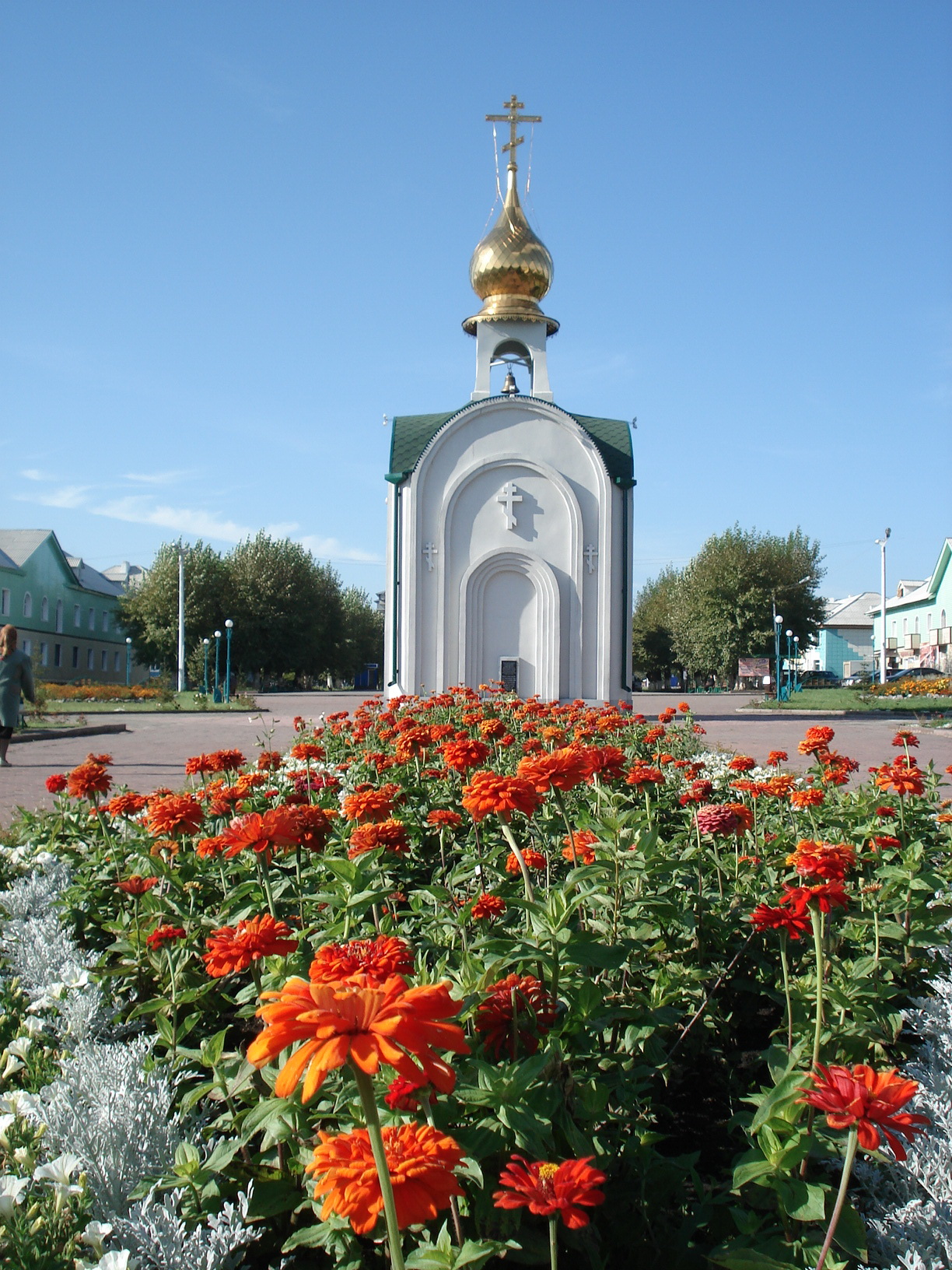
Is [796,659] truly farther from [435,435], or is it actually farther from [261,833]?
[261,833]

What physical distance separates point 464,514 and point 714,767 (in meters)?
12.1

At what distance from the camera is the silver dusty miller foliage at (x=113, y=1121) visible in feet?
6.17

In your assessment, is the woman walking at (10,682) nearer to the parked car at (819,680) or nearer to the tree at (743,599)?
the tree at (743,599)

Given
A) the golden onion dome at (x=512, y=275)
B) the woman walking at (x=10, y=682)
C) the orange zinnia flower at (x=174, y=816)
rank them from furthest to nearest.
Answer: the golden onion dome at (x=512, y=275)
the woman walking at (x=10, y=682)
the orange zinnia flower at (x=174, y=816)

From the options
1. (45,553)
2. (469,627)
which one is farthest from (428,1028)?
(45,553)

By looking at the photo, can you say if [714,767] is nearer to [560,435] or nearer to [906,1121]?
[906,1121]

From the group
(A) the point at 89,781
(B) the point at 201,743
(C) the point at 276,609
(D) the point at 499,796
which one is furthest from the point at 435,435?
(C) the point at 276,609

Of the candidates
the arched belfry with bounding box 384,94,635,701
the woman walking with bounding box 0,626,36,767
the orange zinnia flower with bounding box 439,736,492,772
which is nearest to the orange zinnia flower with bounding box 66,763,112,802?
the orange zinnia flower with bounding box 439,736,492,772

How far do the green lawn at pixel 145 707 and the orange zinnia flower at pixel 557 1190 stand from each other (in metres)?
22.9

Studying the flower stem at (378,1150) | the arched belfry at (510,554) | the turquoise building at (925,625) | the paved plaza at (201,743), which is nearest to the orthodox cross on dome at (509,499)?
the arched belfry at (510,554)

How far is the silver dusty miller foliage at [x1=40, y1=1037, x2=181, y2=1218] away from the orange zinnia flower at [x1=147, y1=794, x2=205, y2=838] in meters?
0.70

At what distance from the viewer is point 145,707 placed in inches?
1055

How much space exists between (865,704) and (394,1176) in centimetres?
2816

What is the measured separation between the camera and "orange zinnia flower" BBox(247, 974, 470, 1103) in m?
1.00
